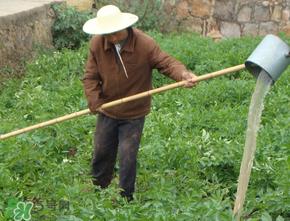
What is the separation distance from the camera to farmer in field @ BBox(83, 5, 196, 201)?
4441 mm

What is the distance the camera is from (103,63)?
15.0 ft

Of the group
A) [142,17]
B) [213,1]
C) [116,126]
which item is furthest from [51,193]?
[213,1]

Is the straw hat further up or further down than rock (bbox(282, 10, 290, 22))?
further up

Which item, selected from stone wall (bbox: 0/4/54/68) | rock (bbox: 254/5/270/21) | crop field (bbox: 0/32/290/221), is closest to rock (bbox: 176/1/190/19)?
rock (bbox: 254/5/270/21)

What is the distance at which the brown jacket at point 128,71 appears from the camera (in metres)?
4.51

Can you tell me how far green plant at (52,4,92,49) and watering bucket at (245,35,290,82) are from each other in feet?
20.9

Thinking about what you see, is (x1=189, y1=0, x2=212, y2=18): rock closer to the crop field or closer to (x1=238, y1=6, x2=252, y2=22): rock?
(x1=238, y1=6, x2=252, y2=22): rock

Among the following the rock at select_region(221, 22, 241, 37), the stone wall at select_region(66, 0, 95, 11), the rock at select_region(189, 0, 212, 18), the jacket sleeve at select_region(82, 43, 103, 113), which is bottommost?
the rock at select_region(221, 22, 241, 37)

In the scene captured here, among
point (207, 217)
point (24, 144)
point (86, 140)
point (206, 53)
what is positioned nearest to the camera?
point (207, 217)

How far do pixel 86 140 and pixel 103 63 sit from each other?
151 cm

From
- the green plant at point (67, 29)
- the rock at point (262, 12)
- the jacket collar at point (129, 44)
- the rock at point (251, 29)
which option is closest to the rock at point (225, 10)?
the rock at point (251, 29)

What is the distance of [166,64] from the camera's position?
14.8ft

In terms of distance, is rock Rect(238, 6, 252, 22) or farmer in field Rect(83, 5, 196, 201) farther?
rock Rect(238, 6, 252, 22)

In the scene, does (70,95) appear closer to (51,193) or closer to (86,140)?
(86,140)
